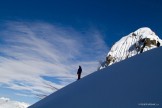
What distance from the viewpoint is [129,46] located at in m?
90.9

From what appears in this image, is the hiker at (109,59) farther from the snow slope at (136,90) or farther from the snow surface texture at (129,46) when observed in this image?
the snow slope at (136,90)

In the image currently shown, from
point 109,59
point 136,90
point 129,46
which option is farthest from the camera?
point 129,46

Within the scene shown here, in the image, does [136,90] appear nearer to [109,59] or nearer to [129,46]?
[109,59]

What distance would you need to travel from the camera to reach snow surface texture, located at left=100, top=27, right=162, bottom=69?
86938 mm

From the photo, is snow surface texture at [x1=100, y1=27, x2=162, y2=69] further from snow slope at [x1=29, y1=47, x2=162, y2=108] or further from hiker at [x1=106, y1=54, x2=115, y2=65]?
snow slope at [x1=29, y1=47, x2=162, y2=108]

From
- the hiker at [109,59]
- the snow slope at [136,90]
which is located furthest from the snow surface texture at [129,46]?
the snow slope at [136,90]

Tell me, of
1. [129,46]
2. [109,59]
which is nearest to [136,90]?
[109,59]

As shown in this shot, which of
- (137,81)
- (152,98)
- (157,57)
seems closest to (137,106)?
(152,98)

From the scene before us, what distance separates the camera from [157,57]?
5.93 m

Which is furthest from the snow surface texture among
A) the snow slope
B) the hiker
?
the snow slope

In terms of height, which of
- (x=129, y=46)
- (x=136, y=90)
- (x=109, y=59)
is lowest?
(x=136, y=90)

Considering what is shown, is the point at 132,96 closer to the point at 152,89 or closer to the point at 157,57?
the point at 152,89

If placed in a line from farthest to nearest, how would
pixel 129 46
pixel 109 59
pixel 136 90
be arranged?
pixel 129 46 → pixel 109 59 → pixel 136 90

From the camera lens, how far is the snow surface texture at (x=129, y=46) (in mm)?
86938
